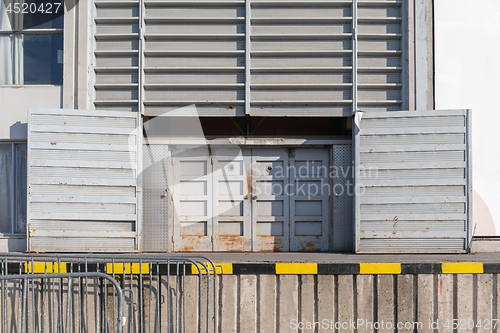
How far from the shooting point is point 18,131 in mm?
6578

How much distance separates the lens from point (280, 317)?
4.59m

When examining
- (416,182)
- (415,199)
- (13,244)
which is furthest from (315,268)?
(13,244)

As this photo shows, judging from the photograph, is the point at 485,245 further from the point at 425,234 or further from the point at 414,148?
the point at 414,148

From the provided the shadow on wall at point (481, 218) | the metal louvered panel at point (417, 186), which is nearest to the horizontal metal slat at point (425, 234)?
the metal louvered panel at point (417, 186)

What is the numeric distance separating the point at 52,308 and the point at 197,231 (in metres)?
3.03

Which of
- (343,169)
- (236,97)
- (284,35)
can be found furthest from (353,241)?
(284,35)

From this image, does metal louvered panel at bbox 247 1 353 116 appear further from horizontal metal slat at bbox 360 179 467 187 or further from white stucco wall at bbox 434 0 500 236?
white stucco wall at bbox 434 0 500 236

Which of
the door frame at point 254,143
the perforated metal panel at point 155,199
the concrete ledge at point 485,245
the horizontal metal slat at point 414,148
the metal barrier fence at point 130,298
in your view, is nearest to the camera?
the metal barrier fence at point 130,298

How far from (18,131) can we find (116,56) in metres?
2.39

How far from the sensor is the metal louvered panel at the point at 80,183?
6113 mm

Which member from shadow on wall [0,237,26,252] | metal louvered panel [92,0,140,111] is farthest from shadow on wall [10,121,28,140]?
shadow on wall [0,237,26,252]

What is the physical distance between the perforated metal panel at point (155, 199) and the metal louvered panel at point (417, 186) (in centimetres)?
368

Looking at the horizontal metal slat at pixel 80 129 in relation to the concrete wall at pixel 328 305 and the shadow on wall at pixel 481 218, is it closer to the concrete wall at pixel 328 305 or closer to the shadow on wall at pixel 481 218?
the concrete wall at pixel 328 305

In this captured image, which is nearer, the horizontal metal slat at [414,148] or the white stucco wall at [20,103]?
the horizontal metal slat at [414,148]
